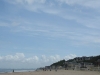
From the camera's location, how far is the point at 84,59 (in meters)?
165

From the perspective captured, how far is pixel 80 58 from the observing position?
171 meters

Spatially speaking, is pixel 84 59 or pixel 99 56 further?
pixel 84 59

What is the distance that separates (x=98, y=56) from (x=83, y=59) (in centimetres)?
1822

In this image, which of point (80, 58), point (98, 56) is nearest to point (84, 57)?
point (80, 58)

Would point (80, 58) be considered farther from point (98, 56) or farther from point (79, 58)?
point (98, 56)

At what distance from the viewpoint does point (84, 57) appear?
16988 cm

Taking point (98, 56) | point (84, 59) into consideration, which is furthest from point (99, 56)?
point (84, 59)

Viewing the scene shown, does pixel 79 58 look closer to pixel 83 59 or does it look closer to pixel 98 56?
pixel 83 59

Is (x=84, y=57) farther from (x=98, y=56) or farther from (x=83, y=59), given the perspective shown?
(x=98, y=56)

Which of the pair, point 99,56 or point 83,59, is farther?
point 83,59

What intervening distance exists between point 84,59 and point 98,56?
17.3 m

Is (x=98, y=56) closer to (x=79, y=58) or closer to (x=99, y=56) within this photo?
(x=99, y=56)

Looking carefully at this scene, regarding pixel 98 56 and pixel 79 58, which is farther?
pixel 79 58

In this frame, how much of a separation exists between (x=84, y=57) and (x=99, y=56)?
23.5 m
